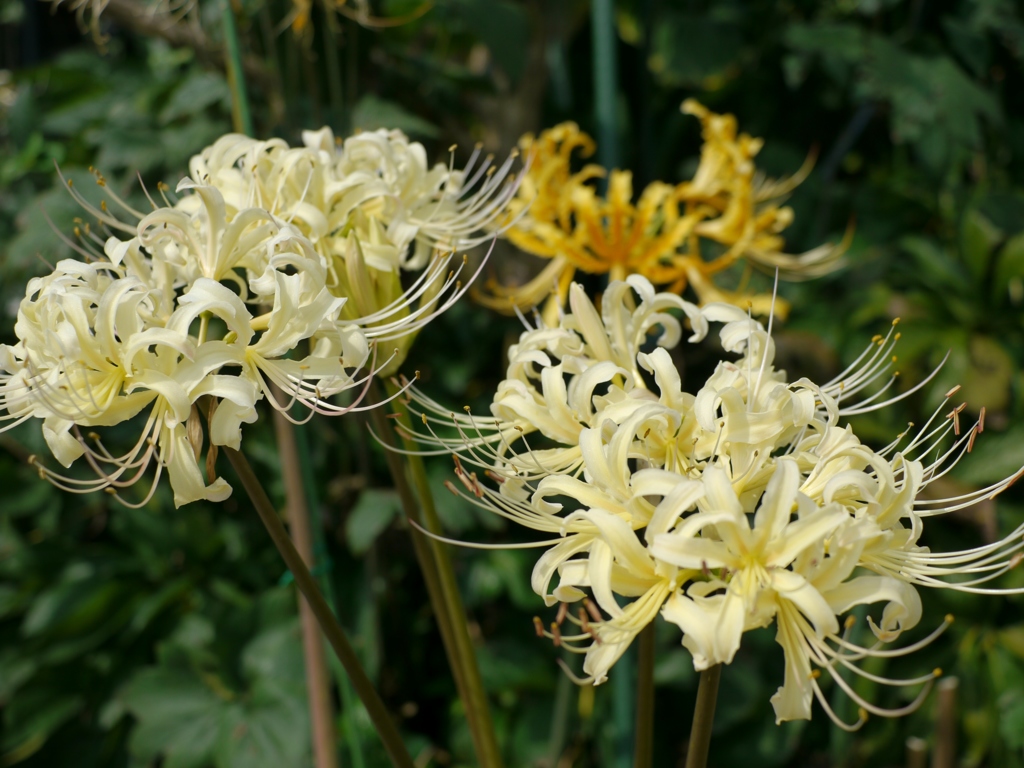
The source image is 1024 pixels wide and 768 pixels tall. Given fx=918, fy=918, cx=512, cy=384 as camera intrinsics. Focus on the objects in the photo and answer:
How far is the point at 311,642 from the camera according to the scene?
92cm

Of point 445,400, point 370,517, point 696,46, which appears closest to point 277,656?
point 370,517

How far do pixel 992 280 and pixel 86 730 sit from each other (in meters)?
1.76

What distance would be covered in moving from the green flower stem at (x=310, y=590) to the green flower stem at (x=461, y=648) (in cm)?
10

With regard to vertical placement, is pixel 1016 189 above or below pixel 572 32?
below

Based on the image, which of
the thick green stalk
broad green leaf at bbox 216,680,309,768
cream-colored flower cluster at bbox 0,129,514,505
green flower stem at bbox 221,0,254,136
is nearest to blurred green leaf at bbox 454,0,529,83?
the thick green stalk

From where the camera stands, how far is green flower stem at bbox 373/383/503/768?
2.09 feet

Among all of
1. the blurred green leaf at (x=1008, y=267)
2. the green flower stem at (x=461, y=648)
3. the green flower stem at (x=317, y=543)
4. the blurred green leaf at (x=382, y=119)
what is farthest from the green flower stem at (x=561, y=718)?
the blurred green leaf at (x=1008, y=267)

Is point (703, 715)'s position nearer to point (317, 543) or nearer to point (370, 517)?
point (317, 543)

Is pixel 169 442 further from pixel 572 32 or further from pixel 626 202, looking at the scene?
pixel 572 32

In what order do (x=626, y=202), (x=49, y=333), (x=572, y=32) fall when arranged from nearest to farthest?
1. (x=49, y=333)
2. (x=626, y=202)
3. (x=572, y=32)

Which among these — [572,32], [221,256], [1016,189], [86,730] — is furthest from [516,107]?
[86,730]

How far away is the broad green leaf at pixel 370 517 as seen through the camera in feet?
4.44

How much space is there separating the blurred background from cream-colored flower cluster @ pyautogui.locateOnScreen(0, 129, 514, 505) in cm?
63

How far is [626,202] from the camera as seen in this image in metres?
1.13
